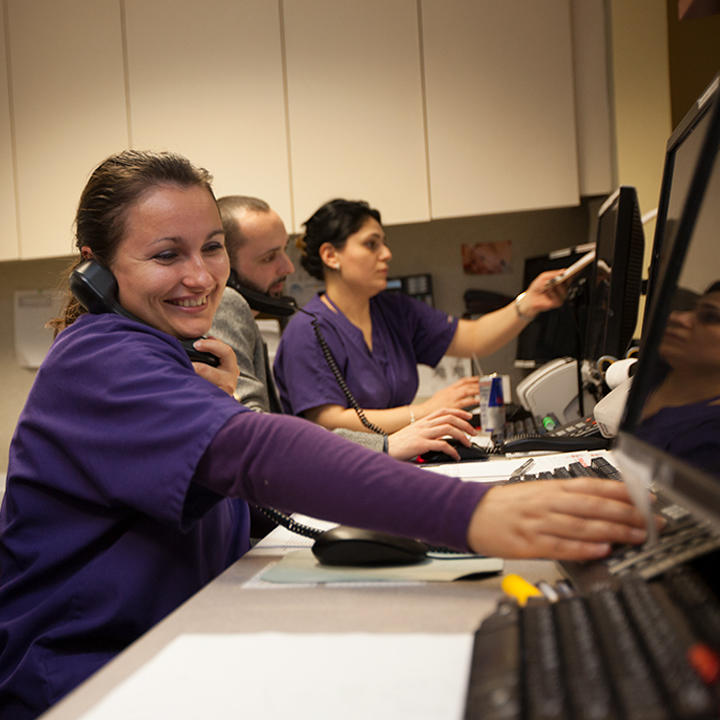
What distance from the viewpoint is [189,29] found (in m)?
2.69

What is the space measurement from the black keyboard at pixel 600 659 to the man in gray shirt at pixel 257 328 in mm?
867

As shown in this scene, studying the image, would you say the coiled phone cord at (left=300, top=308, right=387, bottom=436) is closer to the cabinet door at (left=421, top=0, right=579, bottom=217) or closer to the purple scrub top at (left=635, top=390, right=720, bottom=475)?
the cabinet door at (left=421, top=0, right=579, bottom=217)

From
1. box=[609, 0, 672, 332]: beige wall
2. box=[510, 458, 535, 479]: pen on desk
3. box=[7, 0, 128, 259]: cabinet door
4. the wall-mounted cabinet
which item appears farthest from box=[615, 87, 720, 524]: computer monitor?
Answer: box=[7, 0, 128, 259]: cabinet door

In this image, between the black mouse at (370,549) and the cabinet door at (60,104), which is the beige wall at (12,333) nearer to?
the cabinet door at (60,104)

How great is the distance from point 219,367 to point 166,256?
0.30 metres

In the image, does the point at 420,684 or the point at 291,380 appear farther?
the point at 291,380

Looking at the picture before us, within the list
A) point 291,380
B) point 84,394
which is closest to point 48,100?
point 291,380

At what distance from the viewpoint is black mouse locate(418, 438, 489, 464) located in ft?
4.74

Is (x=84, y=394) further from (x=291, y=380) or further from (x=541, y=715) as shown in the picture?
(x=291, y=380)

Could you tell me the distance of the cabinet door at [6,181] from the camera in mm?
2809

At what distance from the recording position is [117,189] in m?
0.97

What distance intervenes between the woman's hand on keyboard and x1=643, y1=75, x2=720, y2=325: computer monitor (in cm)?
26

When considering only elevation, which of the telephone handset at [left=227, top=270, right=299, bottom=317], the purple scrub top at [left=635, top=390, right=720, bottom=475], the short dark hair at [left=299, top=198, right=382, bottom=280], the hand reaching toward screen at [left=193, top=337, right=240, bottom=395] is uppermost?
the short dark hair at [left=299, top=198, right=382, bottom=280]

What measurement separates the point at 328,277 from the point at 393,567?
62.9 inches
